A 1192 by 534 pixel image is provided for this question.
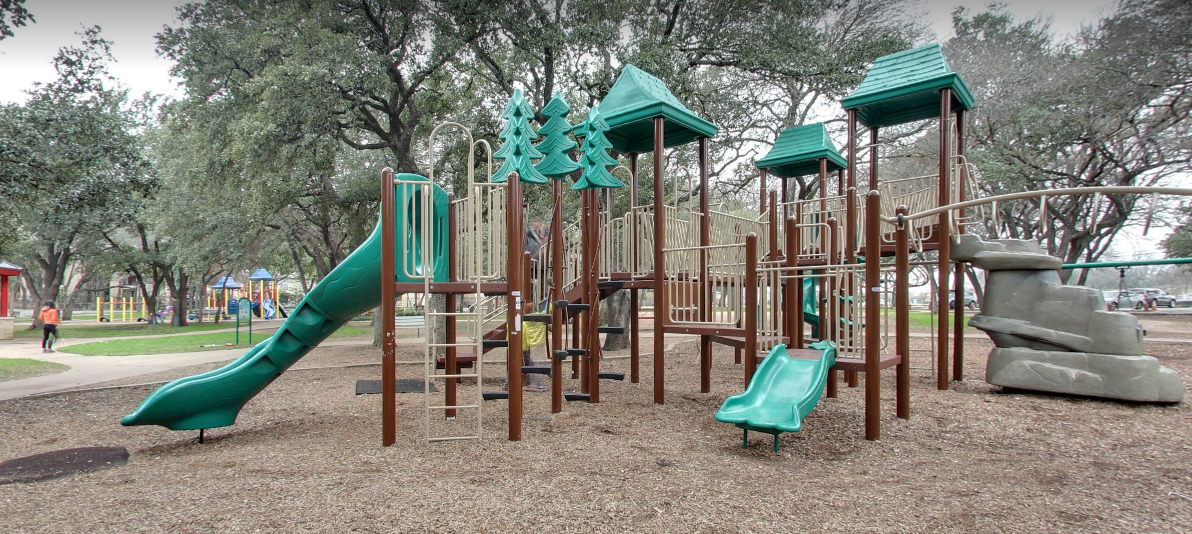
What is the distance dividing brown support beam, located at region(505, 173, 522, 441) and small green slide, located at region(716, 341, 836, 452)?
6.68 ft

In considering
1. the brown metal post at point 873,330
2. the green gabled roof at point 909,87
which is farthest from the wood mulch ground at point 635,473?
the green gabled roof at point 909,87

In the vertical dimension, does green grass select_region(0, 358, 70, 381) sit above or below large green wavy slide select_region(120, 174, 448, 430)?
below

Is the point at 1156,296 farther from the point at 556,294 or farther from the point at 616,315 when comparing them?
the point at 556,294

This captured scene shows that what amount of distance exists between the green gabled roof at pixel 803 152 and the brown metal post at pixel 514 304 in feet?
27.2

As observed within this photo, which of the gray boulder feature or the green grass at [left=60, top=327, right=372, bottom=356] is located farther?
the green grass at [left=60, top=327, right=372, bottom=356]

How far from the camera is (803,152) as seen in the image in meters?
12.5

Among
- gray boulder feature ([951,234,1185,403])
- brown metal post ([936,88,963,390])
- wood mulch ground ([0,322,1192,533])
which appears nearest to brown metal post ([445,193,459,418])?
wood mulch ground ([0,322,1192,533])

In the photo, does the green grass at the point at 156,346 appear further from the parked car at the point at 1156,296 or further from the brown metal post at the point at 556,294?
the parked car at the point at 1156,296

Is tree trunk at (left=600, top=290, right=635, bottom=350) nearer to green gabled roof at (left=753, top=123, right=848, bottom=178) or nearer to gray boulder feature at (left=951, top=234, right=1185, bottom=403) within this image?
green gabled roof at (left=753, top=123, right=848, bottom=178)

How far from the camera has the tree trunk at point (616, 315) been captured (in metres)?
15.9

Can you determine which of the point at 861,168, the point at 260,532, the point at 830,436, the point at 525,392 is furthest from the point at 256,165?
the point at 861,168

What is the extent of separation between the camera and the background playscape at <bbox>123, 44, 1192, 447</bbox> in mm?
6098

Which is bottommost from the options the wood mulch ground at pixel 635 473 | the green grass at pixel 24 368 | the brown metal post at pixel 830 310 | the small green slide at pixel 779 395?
the green grass at pixel 24 368

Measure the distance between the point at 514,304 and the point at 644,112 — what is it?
390 centimetres
